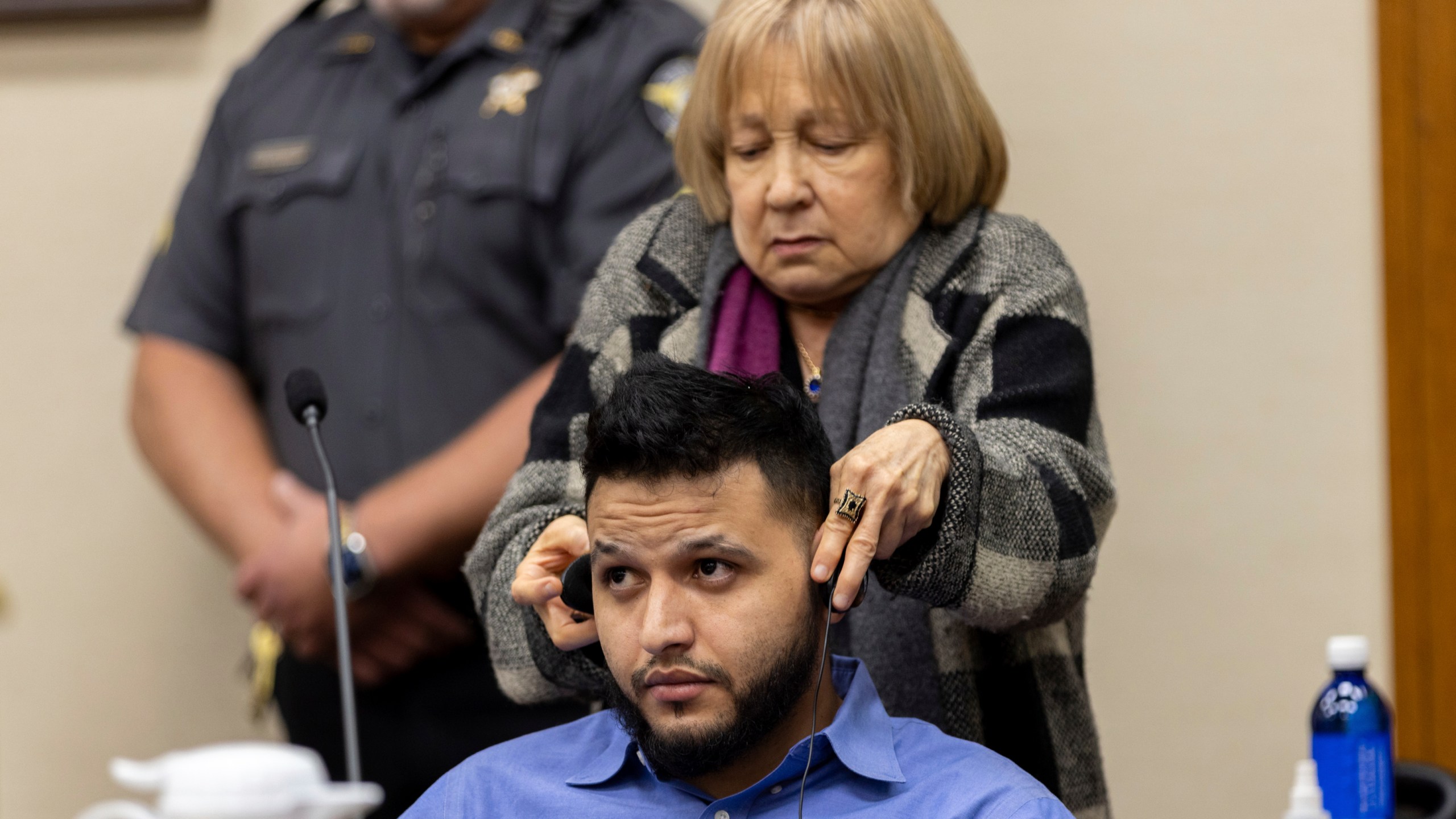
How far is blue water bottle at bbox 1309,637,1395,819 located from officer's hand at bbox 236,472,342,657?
1.35 meters

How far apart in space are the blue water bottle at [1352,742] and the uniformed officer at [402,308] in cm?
106

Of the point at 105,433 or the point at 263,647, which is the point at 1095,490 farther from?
the point at 105,433

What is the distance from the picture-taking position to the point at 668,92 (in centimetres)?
240

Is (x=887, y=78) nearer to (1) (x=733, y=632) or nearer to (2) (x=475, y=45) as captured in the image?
(1) (x=733, y=632)

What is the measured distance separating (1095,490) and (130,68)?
208 cm

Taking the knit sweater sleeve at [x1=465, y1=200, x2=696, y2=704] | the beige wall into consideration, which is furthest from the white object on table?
the beige wall

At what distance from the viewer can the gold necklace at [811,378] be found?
166cm

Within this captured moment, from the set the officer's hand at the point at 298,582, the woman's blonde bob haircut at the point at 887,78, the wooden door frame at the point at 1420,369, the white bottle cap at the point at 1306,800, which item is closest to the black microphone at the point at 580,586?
the woman's blonde bob haircut at the point at 887,78

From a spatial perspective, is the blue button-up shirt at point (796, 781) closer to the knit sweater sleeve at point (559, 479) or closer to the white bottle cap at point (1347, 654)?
A: the knit sweater sleeve at point (559, 479)

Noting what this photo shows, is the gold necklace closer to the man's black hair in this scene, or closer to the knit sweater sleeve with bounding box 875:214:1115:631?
the knit sweater sleeve with bounding box 875:214:1115:631

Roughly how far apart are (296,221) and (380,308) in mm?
201

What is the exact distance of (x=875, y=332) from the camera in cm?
163

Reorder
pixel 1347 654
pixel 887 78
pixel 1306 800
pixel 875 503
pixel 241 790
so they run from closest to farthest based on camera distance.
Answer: pixel 241 790 → pixel 1306 800 → pixel 875 503 → pixel 1347 654 → pixel 887 78

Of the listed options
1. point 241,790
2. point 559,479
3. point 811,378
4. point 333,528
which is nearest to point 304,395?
point 333,528
